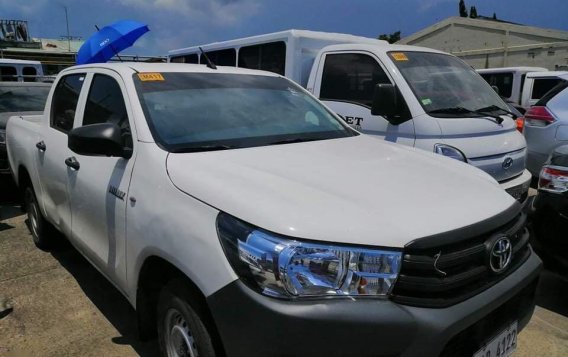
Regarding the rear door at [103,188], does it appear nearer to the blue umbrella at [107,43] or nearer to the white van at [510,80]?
the blue umbrella at [107,43]

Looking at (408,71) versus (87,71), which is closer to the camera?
(87,71)

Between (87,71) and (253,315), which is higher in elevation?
(87,71)

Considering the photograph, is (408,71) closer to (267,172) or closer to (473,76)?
(473,76)

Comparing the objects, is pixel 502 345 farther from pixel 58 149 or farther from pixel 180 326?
pixel 58 149

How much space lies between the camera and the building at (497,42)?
26.2 metres

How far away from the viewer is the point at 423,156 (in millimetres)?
2895

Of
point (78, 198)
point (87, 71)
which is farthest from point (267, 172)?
point (87, 71)

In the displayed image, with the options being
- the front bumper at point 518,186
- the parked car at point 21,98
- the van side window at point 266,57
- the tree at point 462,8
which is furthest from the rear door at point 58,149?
the tree at point 462,8

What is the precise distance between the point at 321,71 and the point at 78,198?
357cm

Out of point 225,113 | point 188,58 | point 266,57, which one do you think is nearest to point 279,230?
point 225,113

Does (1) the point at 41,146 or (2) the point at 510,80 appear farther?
(2) the point at 510,80

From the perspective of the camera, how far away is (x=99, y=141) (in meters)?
2.49

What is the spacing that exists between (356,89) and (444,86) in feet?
3.12

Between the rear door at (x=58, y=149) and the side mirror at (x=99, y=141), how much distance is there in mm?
867
